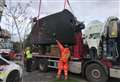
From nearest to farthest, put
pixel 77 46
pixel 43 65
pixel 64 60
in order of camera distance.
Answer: pixel 64 60 < pixel 77 46 < pixel 43 65

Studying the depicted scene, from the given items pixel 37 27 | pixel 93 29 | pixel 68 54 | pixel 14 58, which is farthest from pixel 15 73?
pixel 14 58

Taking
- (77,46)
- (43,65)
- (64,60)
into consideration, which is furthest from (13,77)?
(43,65)

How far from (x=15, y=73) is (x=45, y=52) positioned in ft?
17.2

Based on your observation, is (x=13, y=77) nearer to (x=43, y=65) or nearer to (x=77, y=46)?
(x=77, y=46)

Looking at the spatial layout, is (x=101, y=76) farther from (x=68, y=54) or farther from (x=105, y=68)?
(x=68, y=54)

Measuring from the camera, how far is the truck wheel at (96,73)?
12141mm

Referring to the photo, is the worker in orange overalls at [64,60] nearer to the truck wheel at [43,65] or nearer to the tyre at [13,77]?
the truck wheel at [43,65]

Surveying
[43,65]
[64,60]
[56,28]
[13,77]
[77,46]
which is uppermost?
[56,28]

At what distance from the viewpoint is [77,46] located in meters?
13.5

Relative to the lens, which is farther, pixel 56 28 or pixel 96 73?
pixel 56 28

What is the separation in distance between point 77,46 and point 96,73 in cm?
176

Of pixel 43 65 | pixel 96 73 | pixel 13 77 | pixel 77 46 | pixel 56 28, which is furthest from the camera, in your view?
pixel 43 65

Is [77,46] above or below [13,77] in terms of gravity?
above

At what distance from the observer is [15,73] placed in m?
10.9
